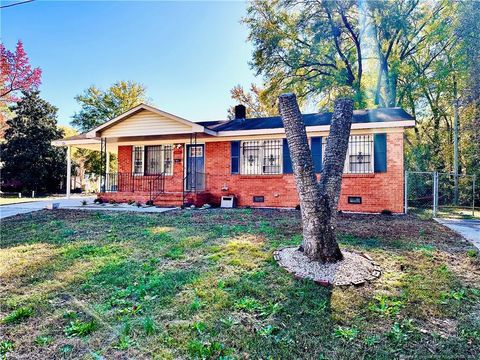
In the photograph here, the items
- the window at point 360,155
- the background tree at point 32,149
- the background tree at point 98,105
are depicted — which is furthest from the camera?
the background tree at point 98,105

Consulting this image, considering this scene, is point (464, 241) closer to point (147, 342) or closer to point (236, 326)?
point (236, 326)

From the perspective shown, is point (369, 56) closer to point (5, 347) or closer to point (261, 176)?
point (261, 176)

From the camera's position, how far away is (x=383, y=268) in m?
3.94

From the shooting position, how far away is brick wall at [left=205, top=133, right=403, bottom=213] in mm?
9742

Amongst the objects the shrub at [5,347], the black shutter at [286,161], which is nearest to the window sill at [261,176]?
the black shutter at [286,161]

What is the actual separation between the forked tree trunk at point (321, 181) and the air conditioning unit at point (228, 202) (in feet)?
24.1

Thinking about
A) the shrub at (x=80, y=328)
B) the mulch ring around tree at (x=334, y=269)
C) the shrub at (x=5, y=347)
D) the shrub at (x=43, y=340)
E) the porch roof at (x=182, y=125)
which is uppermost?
the porch roof at (x=182, y=125)

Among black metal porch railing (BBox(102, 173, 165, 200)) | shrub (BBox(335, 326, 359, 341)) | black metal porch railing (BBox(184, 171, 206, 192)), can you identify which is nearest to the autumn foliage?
black metal porch railing (BBox(102, 173, 165, 200))

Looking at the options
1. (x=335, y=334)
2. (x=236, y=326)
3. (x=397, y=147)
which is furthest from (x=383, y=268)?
(x=397, y=147)

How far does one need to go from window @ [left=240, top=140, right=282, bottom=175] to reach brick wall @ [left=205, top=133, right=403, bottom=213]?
1.09ft

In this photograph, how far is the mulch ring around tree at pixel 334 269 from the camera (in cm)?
351

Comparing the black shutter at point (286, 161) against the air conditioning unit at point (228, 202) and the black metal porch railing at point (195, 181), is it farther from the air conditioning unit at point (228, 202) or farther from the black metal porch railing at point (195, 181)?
the black metal porch railing at point (195, 181)

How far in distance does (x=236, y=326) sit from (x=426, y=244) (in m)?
4.16

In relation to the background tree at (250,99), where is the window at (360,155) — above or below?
below
